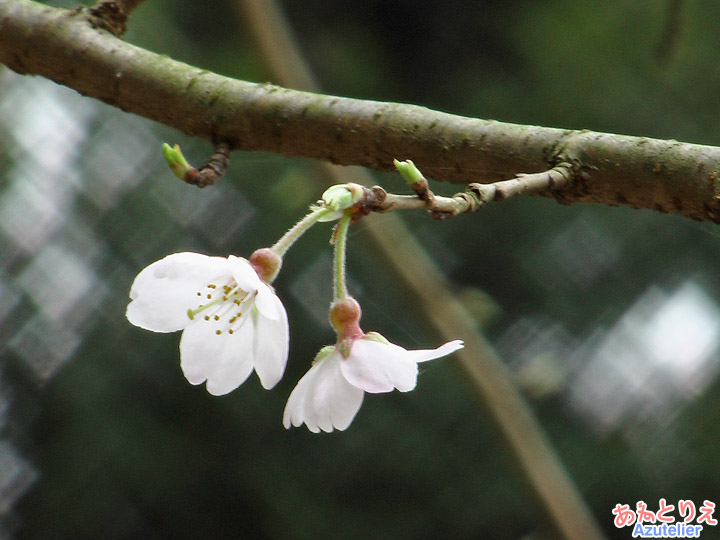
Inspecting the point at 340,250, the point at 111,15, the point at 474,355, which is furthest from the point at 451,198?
the point at 474,355

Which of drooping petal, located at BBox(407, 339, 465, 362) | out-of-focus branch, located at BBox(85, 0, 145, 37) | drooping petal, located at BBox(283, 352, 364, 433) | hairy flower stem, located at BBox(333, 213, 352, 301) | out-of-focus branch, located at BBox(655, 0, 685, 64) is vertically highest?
out-of-focus branch, located at BBox(655, 0, 685, 64)

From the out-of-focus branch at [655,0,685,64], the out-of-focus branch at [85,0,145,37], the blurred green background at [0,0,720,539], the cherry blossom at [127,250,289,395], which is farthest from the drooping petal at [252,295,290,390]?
the blurred green background at [0,0,720,539]

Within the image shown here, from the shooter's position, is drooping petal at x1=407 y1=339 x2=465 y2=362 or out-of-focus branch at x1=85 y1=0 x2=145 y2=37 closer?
drooping petal at x1=407 y1=339 x2=465 y2=362

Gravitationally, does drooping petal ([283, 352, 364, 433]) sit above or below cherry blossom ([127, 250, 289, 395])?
below

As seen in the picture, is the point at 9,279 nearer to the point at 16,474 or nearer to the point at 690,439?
the point at 16,474

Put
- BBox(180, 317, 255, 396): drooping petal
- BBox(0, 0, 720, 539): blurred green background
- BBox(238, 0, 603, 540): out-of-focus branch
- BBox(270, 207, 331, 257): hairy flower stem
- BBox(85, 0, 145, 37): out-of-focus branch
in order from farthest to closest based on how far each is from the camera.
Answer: BBox(0, 0, 720, 539): blurred green background < BBox(238, 0, 603, 540): out-of-focus branch < BBox(85, 0, 145, 37): out-of-focus branch < BBox(180, 317, 255, 396): drooping petal < BBox(270, 207, 331, 257): hairy flower stem

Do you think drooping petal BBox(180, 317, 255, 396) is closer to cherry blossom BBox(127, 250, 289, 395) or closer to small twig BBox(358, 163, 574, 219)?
cherry blossom BBox(127, 250, 289, 395)

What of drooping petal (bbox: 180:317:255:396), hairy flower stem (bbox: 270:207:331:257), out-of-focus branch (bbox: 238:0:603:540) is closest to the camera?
hairy flower stem (bbox: 270:207:331:257)

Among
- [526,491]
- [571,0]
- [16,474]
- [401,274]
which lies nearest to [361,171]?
[401,274]
